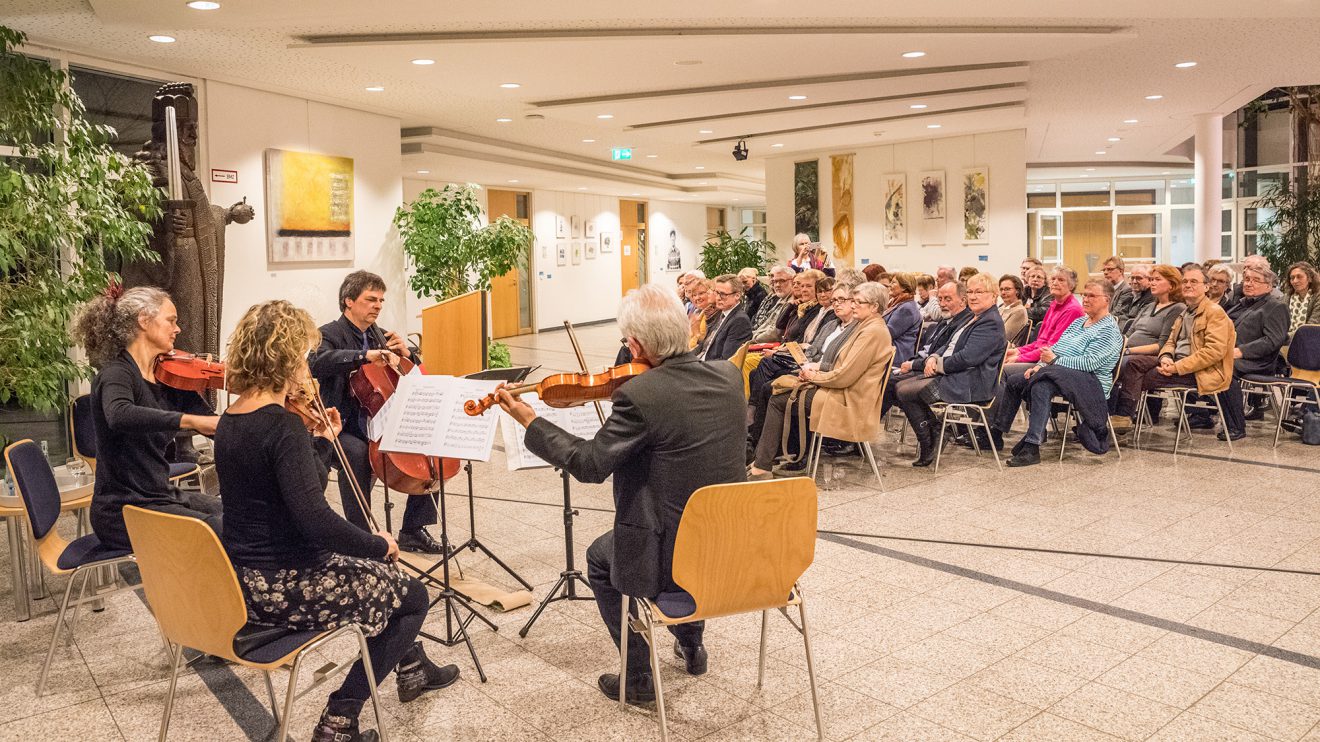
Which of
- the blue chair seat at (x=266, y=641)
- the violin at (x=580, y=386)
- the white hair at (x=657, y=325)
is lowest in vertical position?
the blue chair seat at (x=266, y=641)

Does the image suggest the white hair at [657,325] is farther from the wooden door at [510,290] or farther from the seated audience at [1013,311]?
the wooden door at [510,290]

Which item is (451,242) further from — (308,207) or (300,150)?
(300,150)

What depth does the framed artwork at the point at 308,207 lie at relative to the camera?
30.1 ft

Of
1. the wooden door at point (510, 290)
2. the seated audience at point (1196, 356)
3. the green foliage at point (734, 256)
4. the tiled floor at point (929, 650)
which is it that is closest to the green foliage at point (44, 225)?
the tiled floor at point (929, 650)

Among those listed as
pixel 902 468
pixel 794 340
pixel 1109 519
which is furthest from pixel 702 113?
pixel 1109 519

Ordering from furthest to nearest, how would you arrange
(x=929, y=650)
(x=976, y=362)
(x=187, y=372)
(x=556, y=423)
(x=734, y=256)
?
(x=734, y=256)
(x=976, y=362)
(x=187, y=372)
(x=556, y=423)
(x=929, y=650)

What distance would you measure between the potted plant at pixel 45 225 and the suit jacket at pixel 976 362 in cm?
525

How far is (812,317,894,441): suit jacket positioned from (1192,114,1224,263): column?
8252 millimetres

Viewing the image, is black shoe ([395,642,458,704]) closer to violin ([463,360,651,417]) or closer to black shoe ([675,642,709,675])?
black shoe ([675,642,709,675])

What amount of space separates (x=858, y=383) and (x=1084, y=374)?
1947 millimetres

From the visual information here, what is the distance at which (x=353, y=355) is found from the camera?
4.58m

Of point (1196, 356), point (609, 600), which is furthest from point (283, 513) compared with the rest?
point (1196, 356)

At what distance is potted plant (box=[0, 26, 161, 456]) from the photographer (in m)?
5.18

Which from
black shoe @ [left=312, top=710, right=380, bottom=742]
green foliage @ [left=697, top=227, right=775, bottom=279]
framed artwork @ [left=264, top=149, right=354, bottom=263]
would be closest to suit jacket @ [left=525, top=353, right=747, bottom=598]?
black shoe @ [left=312, top=710, right=380, bottom=742]
